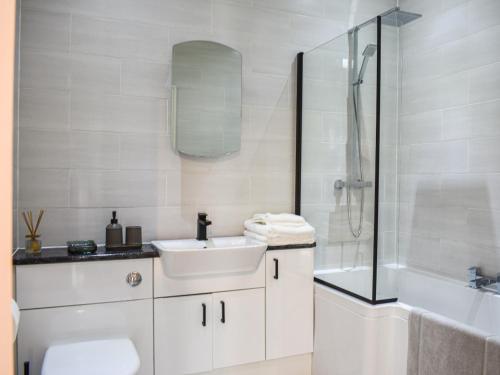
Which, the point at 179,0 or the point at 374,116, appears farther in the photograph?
the point at 179,0

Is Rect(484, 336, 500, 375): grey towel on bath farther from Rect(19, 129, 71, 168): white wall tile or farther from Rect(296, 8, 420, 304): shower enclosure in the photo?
Rect(19, 129, 71, 168): white wall tile

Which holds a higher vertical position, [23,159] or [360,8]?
[360,8]

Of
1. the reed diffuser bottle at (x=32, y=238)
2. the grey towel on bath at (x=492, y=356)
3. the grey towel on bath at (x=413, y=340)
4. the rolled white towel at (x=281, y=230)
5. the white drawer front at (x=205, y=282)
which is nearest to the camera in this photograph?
the grey towel on bath at (x=492, y=356)

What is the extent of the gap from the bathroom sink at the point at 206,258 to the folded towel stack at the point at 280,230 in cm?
8

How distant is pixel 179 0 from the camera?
101 inches

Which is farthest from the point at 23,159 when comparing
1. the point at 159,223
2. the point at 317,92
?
the point at 317,92

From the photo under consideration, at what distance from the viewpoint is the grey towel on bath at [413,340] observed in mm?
1920

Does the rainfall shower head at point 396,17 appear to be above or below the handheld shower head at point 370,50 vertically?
above

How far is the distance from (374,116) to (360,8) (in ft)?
4.06

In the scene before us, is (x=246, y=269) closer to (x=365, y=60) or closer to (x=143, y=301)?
(x=143, y=301)

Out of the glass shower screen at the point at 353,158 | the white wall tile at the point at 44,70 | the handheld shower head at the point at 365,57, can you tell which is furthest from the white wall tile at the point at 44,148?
the handheld shower head at the point at 365,57

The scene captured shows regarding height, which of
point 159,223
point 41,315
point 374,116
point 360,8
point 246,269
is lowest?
point 41,315

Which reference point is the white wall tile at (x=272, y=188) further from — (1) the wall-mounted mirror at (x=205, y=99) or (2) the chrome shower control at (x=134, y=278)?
(2) the chrome shower control at (x=134, y=278)

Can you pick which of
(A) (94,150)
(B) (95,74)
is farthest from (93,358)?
(B) (95,74)
